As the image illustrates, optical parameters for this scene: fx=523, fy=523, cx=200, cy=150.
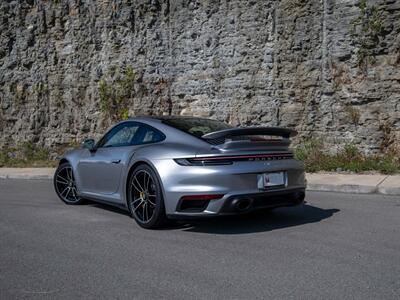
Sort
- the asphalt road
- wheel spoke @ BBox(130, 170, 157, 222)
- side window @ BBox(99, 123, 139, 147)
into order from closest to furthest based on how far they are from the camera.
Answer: the asphalt road → wheel spoke @ BBox(130, 170, 157, 222) → side window @ BBox(99, 123, 139, 147)

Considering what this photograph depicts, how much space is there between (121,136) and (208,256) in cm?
269

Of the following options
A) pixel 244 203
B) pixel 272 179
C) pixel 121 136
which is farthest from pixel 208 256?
pixel 121 136

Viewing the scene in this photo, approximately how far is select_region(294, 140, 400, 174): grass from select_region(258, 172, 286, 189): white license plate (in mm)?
5162

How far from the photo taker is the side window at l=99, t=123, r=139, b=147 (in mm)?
6879

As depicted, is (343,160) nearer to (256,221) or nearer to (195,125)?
(256,221)

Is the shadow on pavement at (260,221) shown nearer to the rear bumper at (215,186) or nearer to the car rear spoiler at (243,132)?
the rear bumper at (215,186)

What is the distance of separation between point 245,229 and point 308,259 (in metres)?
1.37

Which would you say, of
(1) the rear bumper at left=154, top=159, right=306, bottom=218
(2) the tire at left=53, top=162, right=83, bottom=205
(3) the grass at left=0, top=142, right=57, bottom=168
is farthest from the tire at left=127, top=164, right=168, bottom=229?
(3) the grass at left=0, top=142, right=57, bottom=168

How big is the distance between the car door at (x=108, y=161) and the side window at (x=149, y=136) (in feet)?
0.39

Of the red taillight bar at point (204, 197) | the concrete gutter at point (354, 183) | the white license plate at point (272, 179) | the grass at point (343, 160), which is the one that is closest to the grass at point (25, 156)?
the grass at point (343, 160)

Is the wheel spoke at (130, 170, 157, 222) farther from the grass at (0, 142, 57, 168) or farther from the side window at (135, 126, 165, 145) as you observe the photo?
the grass at (0, 142, 57, 168)

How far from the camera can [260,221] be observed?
6.48 meters

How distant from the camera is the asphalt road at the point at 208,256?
4020 millimetres

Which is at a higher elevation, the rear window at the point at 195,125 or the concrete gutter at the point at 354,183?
the rear window at the point at 195,125
